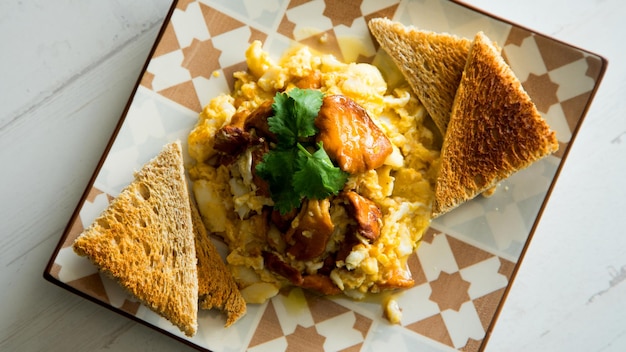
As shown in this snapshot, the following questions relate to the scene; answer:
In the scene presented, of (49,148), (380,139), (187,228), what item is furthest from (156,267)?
(380,139)

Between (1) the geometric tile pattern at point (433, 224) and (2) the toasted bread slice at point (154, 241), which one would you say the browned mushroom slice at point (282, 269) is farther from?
(2) the toasted bread slice at point (154, 241)

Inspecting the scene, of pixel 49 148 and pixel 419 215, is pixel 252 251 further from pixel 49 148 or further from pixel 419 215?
pixel 49 148

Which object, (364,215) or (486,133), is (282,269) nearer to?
(364,215)

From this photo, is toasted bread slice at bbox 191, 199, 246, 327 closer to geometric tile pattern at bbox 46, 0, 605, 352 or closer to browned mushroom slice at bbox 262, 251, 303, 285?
geometric tile pattern at bbox 46, 0, 605, 352

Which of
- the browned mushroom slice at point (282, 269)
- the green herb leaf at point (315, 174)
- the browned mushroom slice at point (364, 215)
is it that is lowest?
the browned mushroom slice at point (282, 269)

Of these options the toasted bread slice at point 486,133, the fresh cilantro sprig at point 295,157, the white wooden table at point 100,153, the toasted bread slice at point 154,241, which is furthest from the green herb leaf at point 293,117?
the white wooden table at point 100,153

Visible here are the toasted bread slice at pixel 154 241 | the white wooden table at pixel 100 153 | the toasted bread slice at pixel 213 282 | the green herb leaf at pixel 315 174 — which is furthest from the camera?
the white wooden table at pixel 100 153
